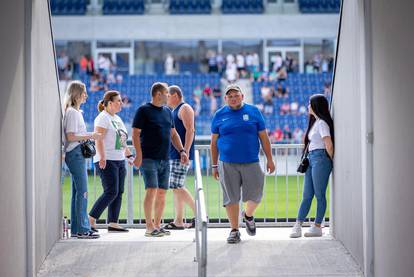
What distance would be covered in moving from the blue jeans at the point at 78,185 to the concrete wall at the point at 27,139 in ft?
1.23

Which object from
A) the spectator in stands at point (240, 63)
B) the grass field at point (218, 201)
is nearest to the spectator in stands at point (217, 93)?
the spectator in stands at point (240, 63)

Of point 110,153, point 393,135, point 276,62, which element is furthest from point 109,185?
point 276,62

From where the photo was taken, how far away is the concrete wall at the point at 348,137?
7859 mm

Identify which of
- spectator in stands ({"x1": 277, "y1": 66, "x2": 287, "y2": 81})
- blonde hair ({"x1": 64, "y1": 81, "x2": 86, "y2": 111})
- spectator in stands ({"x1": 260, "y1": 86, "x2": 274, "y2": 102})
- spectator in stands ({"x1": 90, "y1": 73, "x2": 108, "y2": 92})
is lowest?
blonde hair ({"x1": 64, "y1": 81, "x2": 86, "y2": 111})

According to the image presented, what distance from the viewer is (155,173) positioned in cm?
941

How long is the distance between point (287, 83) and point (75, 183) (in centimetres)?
2767

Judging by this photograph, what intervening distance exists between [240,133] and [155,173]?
1080mm

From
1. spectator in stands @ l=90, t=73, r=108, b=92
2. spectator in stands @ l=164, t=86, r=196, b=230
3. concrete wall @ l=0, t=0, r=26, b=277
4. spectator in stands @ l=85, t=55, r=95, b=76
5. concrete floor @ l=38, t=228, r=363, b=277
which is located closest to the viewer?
concrete wall @ l=0, t=0, r=26, b=277

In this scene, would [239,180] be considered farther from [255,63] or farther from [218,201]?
[255,63]

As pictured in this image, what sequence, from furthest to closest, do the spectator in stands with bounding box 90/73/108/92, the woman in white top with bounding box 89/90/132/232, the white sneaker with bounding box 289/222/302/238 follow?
the spectator in stands with bounding box 90/73/108/92, the woman in white top with bounding box 89/90/132/232, the white sneaker with bounding box 289/222/302/238

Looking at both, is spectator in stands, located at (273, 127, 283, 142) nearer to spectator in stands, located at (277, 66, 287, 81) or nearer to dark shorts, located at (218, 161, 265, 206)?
spectator in stands, located at (277, 66, 287, 81)

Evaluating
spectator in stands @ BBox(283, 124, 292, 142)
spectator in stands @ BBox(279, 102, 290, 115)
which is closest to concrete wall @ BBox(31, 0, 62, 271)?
spectator in stands @ BBox(283, 124, 292, 142)

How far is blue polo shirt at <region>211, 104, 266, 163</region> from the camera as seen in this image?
8.98m

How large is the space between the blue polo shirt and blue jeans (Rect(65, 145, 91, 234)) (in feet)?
5.09
